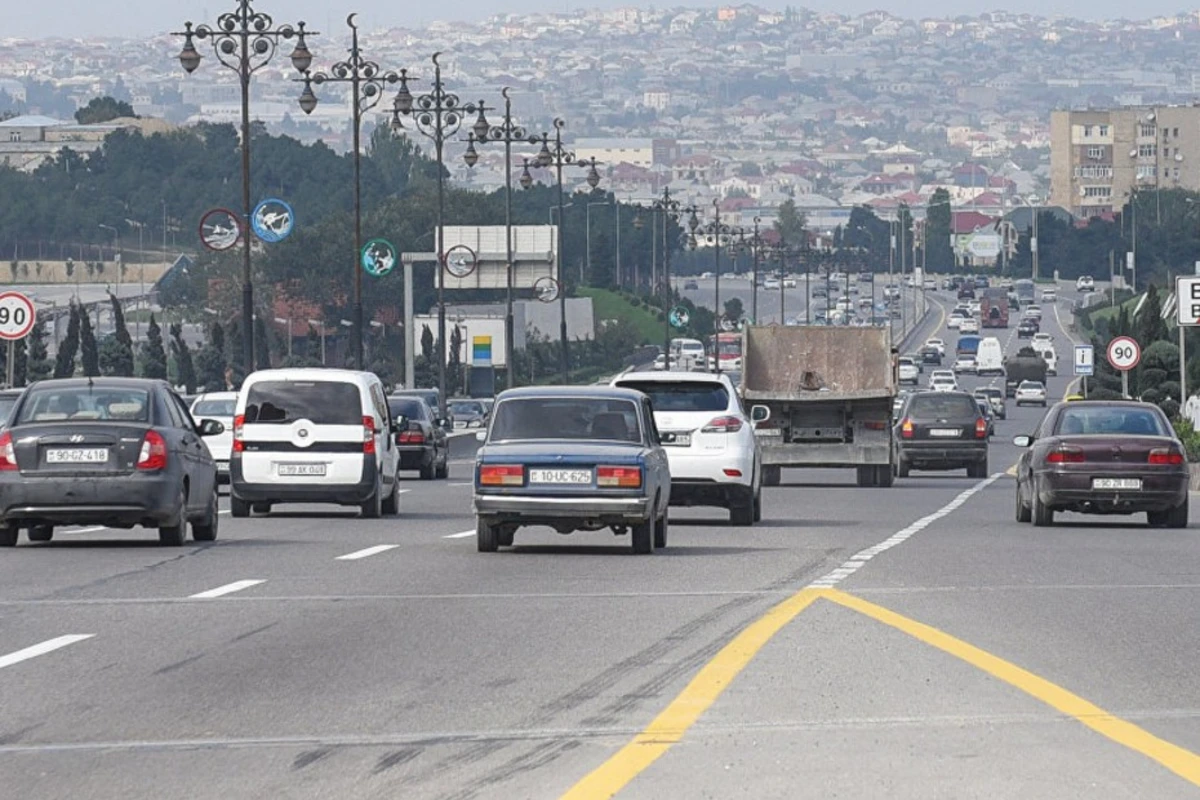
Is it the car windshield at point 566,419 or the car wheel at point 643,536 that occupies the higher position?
the car windshield at point 566,419

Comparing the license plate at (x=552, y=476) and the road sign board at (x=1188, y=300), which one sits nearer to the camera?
the license plate at (x=552, y=476)

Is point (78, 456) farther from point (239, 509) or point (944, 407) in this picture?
point (944, 407)

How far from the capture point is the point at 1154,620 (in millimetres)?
17750

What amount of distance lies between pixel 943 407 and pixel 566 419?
2842 centimetres

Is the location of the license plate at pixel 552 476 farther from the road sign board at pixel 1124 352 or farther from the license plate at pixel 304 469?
the road sign board at pixel 1124 352

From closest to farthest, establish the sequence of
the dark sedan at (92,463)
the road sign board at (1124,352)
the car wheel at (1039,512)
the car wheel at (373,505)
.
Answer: the dark sedan at (92,463), the car wheel at (1039,512), the car wheel at (373,505), the road sign board at (1124,352)

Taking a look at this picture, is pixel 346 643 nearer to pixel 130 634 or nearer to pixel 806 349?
pixel 130 634

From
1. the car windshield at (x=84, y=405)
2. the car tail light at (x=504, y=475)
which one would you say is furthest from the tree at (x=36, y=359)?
the car tail light at (x=504, y=475)

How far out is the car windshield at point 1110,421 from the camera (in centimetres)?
3092

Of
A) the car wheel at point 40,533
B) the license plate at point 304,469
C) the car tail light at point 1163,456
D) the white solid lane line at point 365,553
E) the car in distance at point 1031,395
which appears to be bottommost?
the car in distance at point 1031,395

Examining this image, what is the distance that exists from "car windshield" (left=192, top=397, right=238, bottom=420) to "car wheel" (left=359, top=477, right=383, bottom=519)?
11310 millimetres

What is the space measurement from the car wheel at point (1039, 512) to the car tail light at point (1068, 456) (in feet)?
1.72

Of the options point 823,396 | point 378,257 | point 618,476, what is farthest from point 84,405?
point 378,257

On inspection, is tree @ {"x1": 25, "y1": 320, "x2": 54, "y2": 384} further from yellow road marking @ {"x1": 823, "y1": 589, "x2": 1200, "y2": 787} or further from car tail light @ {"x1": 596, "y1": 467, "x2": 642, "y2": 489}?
yellow road marking @ {"x1": 823, "y1": 589, "x2": 1200, "y2": 787}
